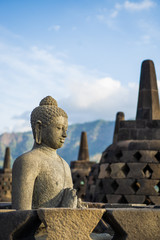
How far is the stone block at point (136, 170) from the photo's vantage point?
424 inches

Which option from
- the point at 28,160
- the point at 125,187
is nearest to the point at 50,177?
the point at 28,160

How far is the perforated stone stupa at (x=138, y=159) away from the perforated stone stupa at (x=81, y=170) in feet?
33.1

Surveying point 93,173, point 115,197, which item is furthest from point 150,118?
point 93,173

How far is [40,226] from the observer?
4367 millimetres

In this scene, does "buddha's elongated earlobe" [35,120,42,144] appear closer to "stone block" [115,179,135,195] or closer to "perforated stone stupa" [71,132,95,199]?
"stone block" [115,179,135,195]

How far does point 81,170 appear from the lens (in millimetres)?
22875

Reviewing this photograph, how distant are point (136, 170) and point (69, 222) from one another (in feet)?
24.4

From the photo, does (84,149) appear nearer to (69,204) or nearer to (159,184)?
(159,184)

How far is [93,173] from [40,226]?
1330cm

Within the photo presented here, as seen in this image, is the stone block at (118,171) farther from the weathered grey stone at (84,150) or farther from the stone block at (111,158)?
A: the weathered grey stone at (84,150)

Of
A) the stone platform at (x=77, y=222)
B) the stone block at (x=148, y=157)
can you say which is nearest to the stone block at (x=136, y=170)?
the stone block at (x=148, y=157)

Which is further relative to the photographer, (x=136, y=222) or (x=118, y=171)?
(x=118, y=171)

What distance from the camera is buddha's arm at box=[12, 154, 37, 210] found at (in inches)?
179

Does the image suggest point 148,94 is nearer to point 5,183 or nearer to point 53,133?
point 53,133
